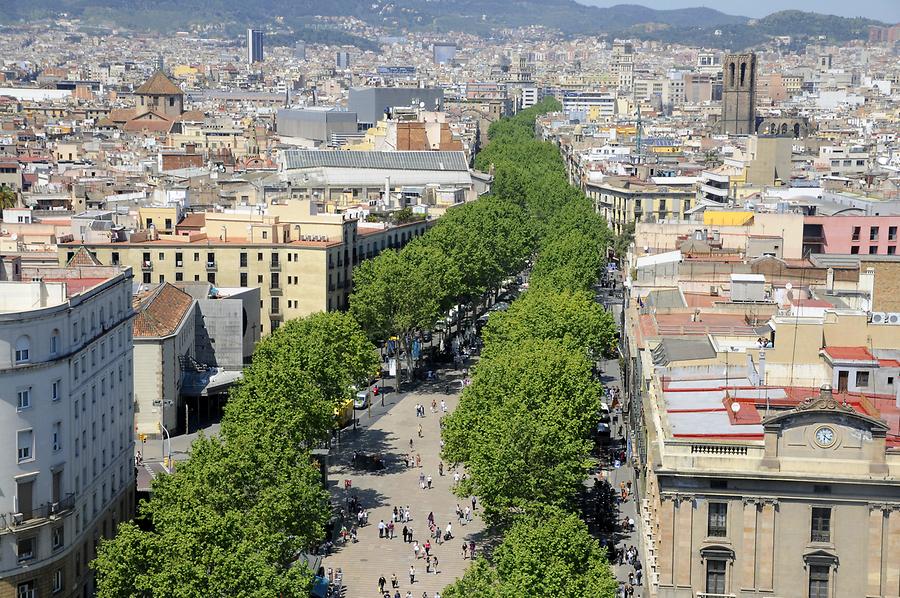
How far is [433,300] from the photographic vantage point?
106 m

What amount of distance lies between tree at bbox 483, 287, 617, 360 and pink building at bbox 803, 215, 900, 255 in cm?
1354

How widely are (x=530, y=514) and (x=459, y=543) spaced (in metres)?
9.27

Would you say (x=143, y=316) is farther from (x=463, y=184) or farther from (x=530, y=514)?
(x=463, y=184)

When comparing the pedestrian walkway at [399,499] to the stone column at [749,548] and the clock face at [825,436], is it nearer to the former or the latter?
the stone column at [749,548]

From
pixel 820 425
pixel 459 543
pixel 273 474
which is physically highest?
pixel 820 425

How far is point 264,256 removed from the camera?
354 feet

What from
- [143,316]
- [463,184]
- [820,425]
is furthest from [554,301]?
[463,184]

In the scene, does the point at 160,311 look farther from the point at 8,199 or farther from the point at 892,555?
the point at 8,199

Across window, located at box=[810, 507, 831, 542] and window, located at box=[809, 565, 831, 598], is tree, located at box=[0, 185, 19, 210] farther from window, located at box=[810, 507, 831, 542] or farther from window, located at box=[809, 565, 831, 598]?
window, located at box=[809, 565, 831, 598]

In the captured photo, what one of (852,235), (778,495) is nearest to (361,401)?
(852,235)

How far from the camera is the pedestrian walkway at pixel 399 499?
214 feet

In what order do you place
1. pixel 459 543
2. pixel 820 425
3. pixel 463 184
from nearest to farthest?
pixel 820 425 < pixel 459 543 < pixel 463 184

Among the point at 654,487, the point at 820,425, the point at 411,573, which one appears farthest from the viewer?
the point at 411,573

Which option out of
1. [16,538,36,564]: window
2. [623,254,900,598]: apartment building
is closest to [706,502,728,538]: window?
[623,254,900,598]: apartment building
